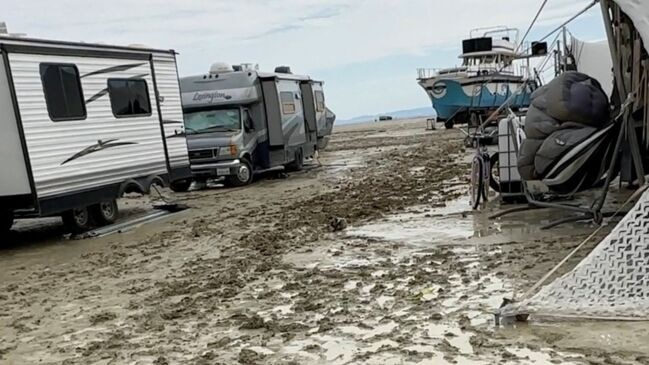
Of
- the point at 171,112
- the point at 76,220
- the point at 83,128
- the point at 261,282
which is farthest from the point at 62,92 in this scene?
the point at 261,282

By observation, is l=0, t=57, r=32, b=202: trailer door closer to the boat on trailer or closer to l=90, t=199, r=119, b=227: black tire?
l=90, t=199, r=119, b=227: black tire

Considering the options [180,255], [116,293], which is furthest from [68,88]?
[116,293]

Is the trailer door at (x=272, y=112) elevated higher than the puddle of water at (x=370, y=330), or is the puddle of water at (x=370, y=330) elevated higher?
the trailer door at (x=272, y=112)

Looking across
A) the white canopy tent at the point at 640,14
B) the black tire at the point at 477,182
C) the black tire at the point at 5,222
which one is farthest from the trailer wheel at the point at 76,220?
the white canopy tent at the point at 640,14

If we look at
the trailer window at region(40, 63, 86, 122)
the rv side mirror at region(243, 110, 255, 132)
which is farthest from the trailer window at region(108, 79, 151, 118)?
the rv side mirror at region(243, 110, 255, 132)

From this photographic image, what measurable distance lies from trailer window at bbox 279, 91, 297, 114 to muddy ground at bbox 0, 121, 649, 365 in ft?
21.1

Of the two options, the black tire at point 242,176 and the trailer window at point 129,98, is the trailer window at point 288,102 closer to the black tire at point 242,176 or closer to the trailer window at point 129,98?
the black tire at point 242,176

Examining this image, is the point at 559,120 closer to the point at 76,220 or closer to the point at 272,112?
the point at 76,220

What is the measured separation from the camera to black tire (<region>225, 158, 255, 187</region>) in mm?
16438

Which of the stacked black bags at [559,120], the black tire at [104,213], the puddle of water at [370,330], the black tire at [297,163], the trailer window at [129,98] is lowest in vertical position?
the black tire at [297,163]

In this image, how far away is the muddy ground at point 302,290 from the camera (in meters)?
4.50

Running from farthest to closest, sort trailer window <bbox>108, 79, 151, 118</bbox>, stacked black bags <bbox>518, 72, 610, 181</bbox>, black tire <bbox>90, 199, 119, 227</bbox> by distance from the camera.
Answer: trailer window <bbox>108, 79, 151, 118</bbox>, black tire <bbox>90, 199, 119, 227</bbox>, stacked black bags <bbox>518, 72, 610, 181</bbox>

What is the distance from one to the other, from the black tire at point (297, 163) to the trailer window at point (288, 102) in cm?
132

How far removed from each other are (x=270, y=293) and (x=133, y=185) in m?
5.85
